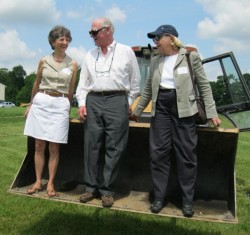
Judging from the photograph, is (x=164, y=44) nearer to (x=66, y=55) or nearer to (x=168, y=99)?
(x=168, y=99)

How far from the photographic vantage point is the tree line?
808 cm

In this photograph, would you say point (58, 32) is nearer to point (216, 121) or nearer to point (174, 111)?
point (174, 111)

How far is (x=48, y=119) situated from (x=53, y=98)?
0.85 feet

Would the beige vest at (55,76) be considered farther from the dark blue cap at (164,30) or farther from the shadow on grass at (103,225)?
the shadow on grass at (103,225)

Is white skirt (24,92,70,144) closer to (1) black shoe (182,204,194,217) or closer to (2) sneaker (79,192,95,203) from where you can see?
(2) sneaker (79,192,95,203)

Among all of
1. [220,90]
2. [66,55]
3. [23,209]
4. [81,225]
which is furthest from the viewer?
[220,90]

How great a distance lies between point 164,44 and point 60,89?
4.61 ft

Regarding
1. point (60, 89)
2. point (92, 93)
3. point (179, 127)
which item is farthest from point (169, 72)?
point (60, 89)

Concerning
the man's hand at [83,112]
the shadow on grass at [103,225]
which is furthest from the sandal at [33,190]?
the man's hand at [83,112]

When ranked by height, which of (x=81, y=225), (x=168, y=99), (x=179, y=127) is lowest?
(x=81, y=225)

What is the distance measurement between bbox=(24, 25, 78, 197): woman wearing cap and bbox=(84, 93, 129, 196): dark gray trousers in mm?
383

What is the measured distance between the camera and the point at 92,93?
5082 mm

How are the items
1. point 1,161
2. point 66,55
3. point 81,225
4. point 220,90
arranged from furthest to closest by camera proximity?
point 1,161 < point 220,90 < point 81,225 < point 66,55

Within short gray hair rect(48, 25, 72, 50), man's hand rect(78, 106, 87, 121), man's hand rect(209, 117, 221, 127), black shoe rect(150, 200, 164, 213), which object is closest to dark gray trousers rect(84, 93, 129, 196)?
man's hand rect(78, 106, 87, 121)
